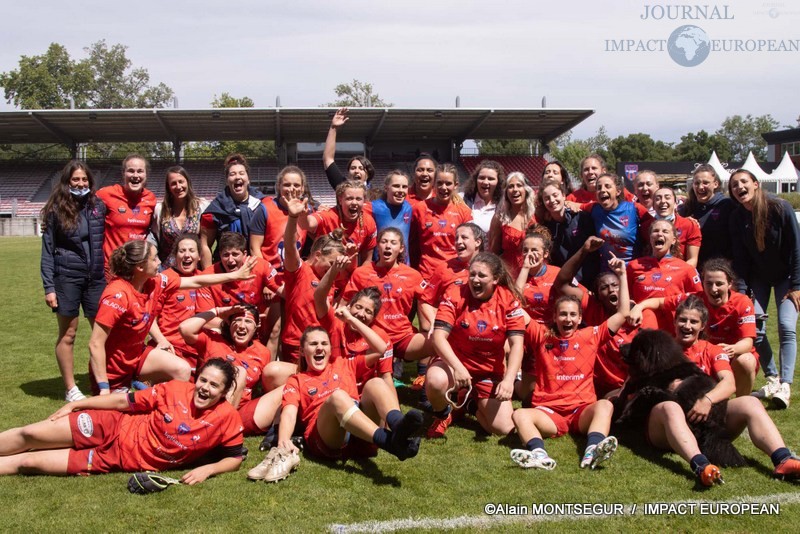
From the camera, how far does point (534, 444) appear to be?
4.18m

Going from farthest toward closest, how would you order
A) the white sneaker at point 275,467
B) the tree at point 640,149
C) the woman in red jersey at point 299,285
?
1. the tree at point 640,149
2. the woman in red jersey at point 299,285
3. the white sneaker at point 275,467

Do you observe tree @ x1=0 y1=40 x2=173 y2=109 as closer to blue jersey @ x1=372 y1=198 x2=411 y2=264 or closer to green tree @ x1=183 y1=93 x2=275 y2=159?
green tree @ x1=183 y1=93 x2=275 y2=159

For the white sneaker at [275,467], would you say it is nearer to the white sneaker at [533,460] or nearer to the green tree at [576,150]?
the white sneaker at [533,460]

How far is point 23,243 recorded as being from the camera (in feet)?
85.7

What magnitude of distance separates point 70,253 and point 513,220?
11.9ft

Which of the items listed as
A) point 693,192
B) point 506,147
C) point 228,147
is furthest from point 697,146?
point 693,192

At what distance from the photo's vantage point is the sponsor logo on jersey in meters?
3.95

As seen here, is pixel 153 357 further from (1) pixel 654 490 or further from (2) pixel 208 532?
(1) pixel 654 490

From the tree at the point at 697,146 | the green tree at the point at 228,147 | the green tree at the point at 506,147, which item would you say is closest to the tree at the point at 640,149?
the tree at the point at 697,146

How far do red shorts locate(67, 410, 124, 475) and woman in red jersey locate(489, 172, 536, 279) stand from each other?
3.19 metres

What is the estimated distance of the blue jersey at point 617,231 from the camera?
18.4 feet

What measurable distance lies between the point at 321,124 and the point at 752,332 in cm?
3010

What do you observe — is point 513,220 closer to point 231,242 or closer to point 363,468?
point 231,242

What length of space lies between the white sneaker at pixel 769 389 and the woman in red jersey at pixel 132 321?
4.07 m
